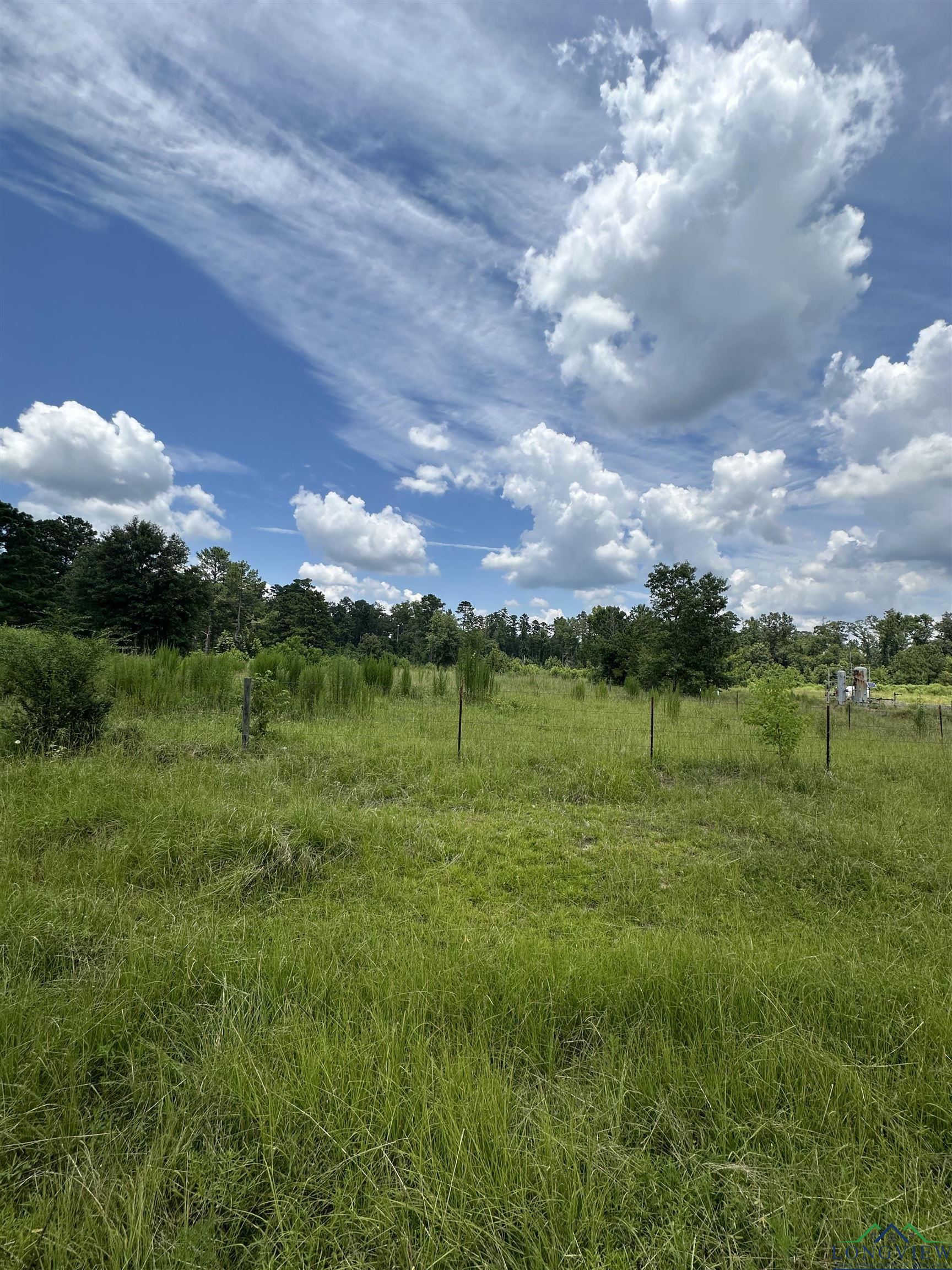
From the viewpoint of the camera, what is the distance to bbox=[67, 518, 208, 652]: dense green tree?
29594 millimetres

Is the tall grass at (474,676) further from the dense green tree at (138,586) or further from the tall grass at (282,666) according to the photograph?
the dense green tree at (138,586)

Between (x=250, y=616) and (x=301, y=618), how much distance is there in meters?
10.5

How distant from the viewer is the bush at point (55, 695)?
6.70 m

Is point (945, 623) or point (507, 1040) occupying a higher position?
point (945, 623)

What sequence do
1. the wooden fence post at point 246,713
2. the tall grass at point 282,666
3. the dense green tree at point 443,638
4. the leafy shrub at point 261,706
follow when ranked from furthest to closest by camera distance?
1. the dense green tree at point 443,638
2. the tall grass at point 282,666
3. the leafy shrub at point 261,706
4. the wooden fence post at point 246,713

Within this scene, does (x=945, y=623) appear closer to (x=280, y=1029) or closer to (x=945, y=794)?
(x=945, y=794)

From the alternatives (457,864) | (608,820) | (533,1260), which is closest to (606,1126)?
(533,1260)

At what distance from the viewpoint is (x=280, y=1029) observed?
2088mm

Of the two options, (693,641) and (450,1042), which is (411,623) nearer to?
(693,641)

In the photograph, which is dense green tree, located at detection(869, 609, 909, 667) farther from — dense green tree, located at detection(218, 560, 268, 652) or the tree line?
dense green tree, located at detection(218, 560, 268, 652)

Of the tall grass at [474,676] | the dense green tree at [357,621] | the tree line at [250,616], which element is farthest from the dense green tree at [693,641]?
the dense green tree at [357,621]

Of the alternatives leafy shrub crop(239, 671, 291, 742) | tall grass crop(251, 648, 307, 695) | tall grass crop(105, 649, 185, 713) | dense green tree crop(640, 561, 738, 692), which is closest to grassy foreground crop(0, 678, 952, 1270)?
leafy shrub crop(239, 671, 291, 742)

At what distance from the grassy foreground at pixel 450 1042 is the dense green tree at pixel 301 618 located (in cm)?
4617

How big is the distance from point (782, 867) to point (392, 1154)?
422 centimetres
